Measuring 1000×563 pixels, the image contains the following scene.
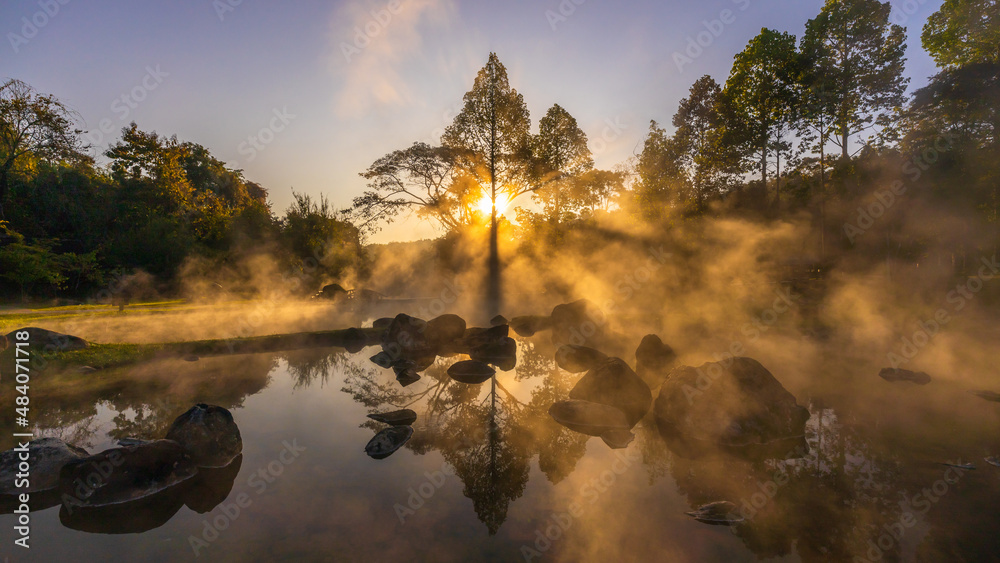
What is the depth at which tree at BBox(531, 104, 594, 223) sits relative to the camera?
110 feet

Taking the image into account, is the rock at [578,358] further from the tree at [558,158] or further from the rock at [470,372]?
the tree at [558,158]

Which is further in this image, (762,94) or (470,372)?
(762,94)

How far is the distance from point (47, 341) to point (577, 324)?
62.3ft

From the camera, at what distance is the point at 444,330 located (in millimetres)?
16703

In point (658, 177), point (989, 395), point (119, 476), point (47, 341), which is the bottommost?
point (989, 395)

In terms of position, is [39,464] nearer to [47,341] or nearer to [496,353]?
[47,341]

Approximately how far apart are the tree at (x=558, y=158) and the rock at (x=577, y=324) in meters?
14.6

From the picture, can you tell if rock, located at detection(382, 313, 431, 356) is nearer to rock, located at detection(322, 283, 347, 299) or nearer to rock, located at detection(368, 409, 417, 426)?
rock, located at detection(368, 409, 417, 426)

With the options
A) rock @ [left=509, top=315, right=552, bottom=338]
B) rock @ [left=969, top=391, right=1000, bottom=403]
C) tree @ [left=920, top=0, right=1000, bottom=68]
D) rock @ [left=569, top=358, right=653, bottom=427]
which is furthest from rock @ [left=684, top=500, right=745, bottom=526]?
tree @ [left=920, top=0, right=1000, bottom=68]

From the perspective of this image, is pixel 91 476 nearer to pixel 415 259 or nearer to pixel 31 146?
pixel 31 146

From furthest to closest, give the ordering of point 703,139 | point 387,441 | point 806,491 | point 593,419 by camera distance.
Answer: point 703,139, point 593,419, point 387,441, point 806,491

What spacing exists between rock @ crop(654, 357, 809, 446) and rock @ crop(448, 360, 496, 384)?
5.43 meters

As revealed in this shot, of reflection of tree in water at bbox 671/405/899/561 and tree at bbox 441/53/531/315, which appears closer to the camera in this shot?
reflection of tree in water at bbox 671/405/899/561

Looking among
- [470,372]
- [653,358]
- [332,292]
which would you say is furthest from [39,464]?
[332,292]
